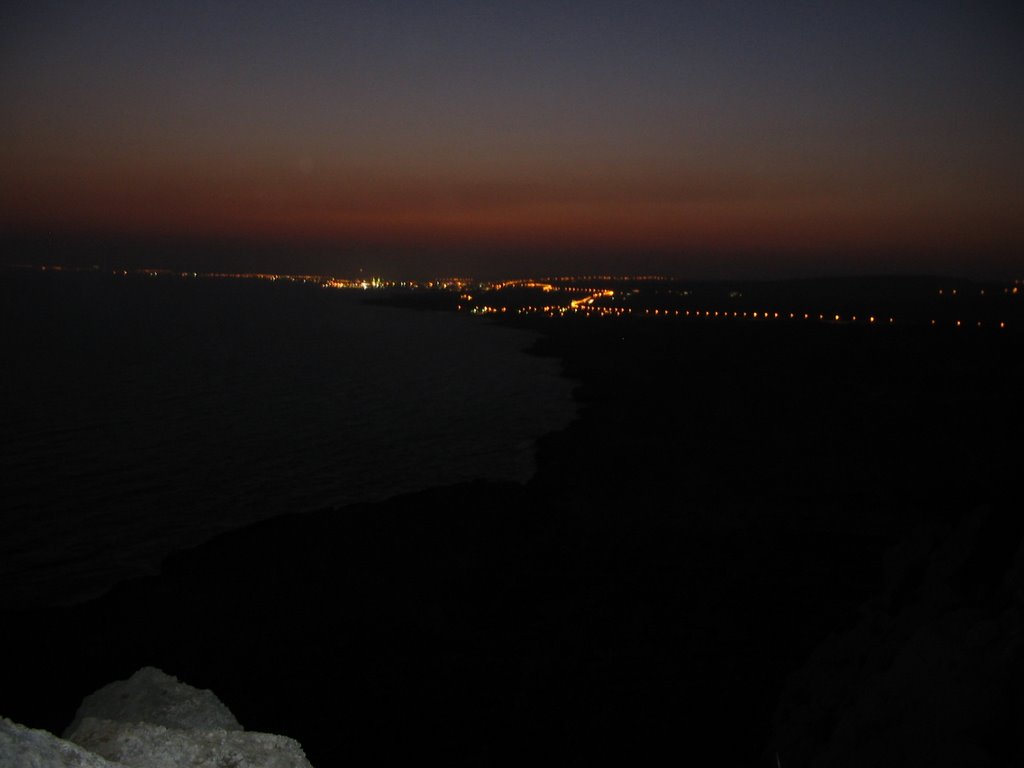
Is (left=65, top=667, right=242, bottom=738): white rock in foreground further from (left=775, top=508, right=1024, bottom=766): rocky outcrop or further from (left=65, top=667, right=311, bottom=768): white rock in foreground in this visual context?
(left=775, top=508, right=1024, bottom=766): rocky outcrop

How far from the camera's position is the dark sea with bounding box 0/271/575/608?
2097cm

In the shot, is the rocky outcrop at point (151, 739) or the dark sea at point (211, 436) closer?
the rocky outcrop at point (151, 739)

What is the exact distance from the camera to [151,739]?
3996 mm

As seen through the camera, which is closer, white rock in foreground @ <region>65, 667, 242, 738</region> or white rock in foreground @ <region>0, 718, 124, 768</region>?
white rock in foreground @ <region>0, 718, 124, 768</region>

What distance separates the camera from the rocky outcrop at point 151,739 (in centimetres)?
330

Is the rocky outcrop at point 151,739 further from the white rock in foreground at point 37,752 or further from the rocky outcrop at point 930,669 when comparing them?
the rocky outcrop at point 930,669

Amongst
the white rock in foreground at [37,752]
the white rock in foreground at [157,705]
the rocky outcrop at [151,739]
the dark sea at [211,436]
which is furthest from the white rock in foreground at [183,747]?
the dark sea at [211,436]

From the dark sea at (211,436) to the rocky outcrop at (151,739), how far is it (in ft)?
45.3

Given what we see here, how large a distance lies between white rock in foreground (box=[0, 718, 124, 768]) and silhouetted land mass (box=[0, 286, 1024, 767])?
25.8ft

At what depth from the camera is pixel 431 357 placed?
68062 mm

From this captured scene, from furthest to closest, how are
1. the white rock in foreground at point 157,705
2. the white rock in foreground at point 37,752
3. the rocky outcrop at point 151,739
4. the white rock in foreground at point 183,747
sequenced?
the white rock in foreground at point 157,705
the white rock in foreground at point 183,747
the rocky outcrop at point 151,739
the white rock in foreground at point 37,752

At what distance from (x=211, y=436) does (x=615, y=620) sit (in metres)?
25.6

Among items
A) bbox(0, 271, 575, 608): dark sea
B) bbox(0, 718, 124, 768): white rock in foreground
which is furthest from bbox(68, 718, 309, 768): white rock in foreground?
bbox(0, 271, 575, 608): dark sea

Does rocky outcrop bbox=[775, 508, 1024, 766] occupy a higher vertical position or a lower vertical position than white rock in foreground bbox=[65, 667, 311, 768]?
lower
